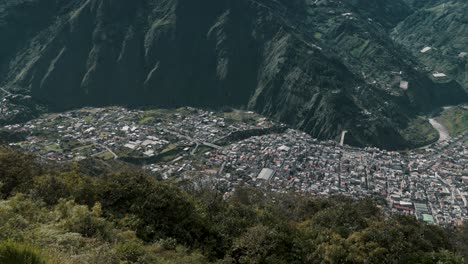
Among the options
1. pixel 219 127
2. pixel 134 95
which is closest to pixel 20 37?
pixel 134 95

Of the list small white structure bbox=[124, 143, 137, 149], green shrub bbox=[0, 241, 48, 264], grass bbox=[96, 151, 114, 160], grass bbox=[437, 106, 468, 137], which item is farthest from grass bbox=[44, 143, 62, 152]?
grass bbox=[437, 106, 468, 137]

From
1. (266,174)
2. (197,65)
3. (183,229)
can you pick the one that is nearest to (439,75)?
(197,65)

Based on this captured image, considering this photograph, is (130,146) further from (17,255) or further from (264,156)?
(17,255)

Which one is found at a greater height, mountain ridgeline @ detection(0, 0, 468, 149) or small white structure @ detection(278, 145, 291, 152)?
mountain ridgeline @ detection(0, 0, 468, 149)

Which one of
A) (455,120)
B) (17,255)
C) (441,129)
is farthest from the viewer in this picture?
(455,120)

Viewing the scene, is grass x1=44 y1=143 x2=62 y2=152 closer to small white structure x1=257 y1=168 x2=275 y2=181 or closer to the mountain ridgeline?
the mountain ridgeline

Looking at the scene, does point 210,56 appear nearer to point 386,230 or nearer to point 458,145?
point 458,145
